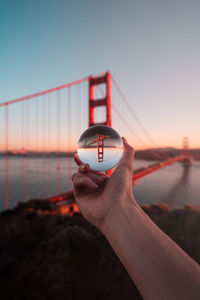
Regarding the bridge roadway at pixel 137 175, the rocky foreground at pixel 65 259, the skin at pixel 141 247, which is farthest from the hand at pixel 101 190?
the rocky foreground at pixel 65 259

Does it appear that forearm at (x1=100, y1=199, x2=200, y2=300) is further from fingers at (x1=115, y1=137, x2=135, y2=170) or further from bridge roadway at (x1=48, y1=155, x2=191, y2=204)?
bridge roadway at (x1=48, y1=155, x2=191, y2=204)

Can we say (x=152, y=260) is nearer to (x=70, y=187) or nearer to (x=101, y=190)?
(x=101, y=190)

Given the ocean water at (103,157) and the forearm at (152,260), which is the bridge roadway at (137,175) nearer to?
the ocean water at (103,157)

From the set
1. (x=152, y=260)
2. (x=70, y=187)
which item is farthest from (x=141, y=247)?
(x=70, y=187)

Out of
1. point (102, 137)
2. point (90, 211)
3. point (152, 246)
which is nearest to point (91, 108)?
point (102, 137)

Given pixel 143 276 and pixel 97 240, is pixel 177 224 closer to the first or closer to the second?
pixel 97 240

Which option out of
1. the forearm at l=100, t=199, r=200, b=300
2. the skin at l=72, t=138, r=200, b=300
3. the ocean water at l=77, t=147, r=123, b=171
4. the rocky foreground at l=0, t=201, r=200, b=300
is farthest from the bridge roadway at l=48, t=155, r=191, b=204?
the forearm at l=100, t=199, r=200, b=300
